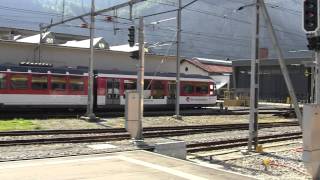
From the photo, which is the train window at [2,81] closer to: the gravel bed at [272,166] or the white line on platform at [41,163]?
the gravel bed at [272,166]

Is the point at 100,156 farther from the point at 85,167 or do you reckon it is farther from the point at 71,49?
the point at 71,49

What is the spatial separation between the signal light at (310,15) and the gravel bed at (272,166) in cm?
387

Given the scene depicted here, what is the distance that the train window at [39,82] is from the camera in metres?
30.2

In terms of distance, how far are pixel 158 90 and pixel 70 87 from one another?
7676mm

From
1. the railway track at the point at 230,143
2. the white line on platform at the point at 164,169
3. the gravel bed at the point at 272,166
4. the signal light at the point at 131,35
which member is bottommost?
the gravel bed at the point at 272,166

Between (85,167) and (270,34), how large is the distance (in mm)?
8205

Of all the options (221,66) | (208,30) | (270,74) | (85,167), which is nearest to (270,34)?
(85,167)

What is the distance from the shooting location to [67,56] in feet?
147

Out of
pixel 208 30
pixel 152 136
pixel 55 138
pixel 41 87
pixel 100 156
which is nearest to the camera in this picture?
pixel 100 156

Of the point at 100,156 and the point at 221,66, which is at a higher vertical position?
the point at 221,66

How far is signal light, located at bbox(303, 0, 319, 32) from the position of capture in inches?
504

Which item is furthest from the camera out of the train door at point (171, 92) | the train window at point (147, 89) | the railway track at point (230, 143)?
the train door at point (171, 92)

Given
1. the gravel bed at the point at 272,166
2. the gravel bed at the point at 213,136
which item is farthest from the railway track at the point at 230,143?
the gravel bed at the point at 272,166

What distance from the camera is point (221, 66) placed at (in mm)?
87250
